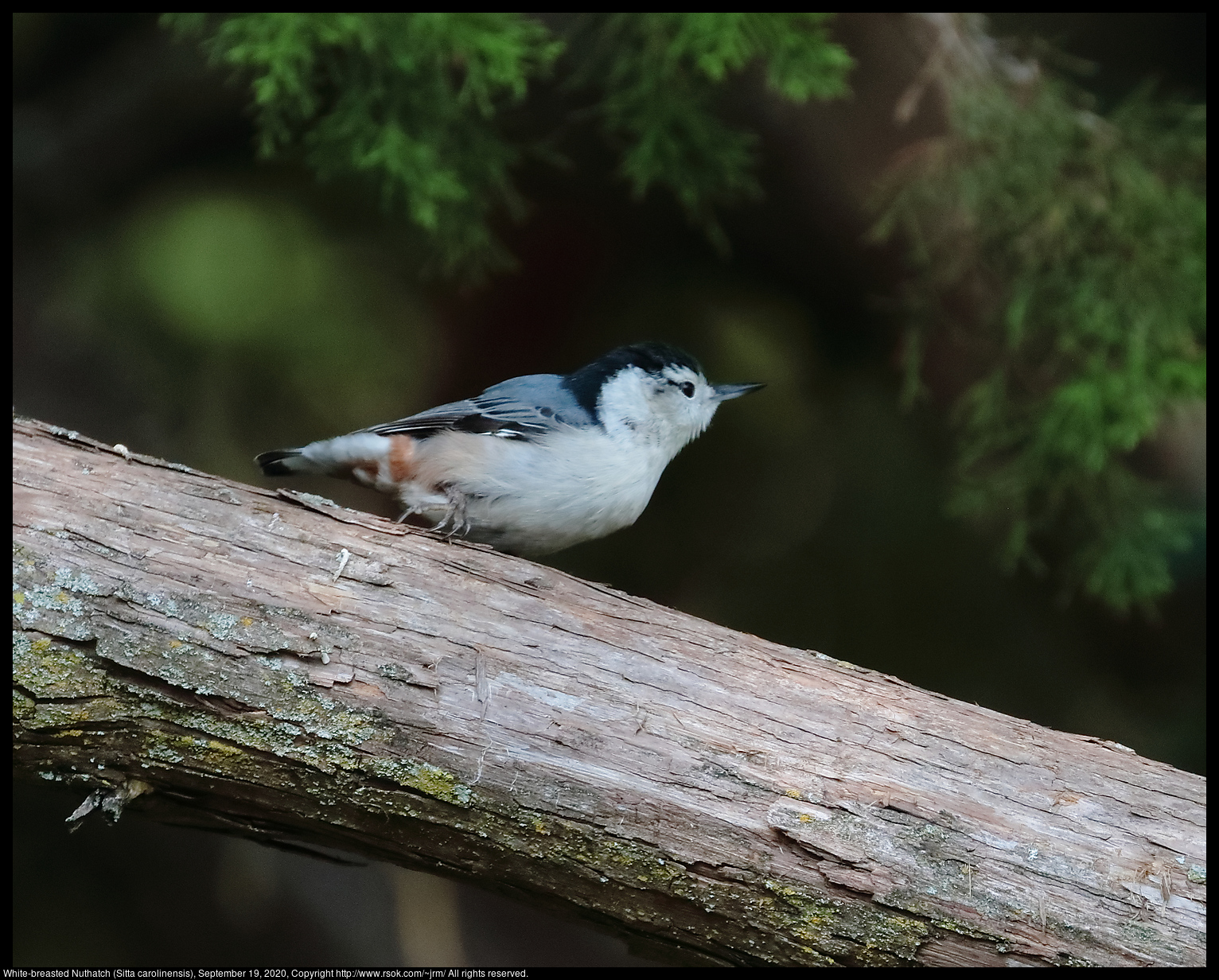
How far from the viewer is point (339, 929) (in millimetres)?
3184

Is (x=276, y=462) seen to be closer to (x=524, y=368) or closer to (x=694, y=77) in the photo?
(x=524, y=368)

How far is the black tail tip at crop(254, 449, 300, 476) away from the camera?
2.31m

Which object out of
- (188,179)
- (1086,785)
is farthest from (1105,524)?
(188,179)

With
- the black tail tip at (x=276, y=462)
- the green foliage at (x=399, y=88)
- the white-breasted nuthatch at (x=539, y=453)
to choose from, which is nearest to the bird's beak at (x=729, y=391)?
the white-breasted nuthatch at (x=539, y=453)

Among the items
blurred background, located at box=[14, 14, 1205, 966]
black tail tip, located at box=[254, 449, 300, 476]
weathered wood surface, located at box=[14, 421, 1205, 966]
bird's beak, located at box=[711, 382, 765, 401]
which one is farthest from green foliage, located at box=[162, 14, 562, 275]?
weathered wood surface, located at box=[14, 421, 1205, 966]

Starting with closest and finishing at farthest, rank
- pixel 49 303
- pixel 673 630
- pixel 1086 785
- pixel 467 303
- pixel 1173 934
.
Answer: pixel 1173 934, pixel 1086 785, pixel 673 630, pixel 49 303, pixel 467 303

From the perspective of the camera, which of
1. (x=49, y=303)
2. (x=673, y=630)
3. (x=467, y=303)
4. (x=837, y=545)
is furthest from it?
(x=837, y=545)

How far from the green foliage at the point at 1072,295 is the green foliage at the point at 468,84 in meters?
0.60

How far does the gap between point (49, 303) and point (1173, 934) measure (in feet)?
11.2

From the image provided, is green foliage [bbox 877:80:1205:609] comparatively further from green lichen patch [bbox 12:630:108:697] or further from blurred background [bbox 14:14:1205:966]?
green lichen patch [bbox 12:630:108:697]

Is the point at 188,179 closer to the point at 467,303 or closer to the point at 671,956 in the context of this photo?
the point at 467,303

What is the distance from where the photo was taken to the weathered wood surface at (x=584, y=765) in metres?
1.48

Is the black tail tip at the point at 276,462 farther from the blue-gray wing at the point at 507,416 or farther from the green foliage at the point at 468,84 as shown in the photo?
the green foliage at the point at 468,84

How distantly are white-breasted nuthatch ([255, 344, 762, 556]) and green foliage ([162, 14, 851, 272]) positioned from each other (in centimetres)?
54
